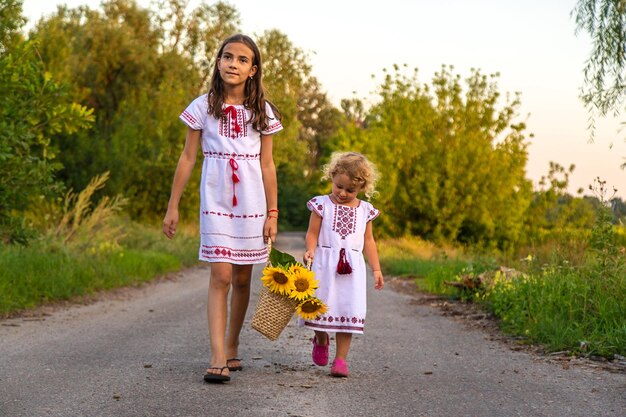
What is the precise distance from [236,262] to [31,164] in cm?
658

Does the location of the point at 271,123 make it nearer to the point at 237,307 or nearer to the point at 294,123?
the point at 237,307

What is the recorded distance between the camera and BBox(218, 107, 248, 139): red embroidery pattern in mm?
6309

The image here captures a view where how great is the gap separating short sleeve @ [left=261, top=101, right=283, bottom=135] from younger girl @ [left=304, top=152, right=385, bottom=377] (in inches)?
20.3

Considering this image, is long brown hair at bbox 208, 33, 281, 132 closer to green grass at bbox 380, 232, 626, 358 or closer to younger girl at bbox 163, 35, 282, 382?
younger girl at bbox 163, 35, 282, 382

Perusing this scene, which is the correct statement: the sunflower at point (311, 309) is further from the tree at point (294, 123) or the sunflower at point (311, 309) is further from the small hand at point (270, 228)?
the tree at point (294, 123)

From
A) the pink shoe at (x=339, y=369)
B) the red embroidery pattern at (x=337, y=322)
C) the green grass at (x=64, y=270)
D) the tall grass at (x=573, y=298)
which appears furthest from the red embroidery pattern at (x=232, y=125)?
the green grass at (x=64, y=270)

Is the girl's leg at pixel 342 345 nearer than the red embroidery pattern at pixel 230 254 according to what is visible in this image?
No

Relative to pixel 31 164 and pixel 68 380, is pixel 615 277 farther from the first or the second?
pixel 31 164

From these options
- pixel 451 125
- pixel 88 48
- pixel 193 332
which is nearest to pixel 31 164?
pixel 193 332

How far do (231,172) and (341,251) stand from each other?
108 centimetres

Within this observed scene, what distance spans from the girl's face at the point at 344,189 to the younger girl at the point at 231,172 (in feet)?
1.74

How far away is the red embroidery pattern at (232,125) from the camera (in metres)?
6.31

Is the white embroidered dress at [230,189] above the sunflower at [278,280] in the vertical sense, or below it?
above

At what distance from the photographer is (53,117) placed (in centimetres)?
1250
